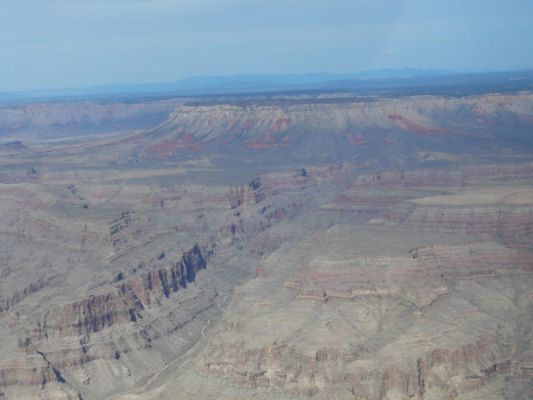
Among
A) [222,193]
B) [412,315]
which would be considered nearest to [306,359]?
[412,315]

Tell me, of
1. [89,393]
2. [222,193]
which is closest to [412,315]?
[89,393]

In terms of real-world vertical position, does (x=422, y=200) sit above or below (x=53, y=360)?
above

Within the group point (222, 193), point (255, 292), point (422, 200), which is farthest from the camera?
point (222, 193)

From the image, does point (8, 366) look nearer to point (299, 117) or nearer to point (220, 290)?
point (220, 290)

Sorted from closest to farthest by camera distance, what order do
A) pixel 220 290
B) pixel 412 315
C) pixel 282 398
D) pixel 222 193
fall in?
pixel 282 398
pixel 412 315
pixel 220 290
pixel 222 193

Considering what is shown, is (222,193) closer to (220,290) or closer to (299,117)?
(220,290)

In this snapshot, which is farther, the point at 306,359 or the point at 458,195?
the point at 458,195
